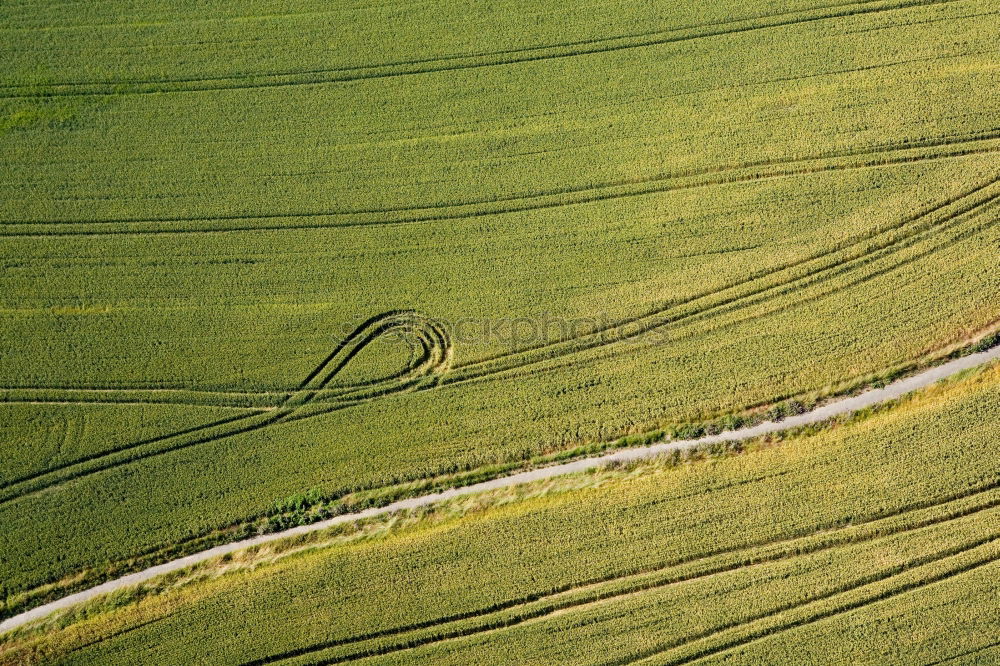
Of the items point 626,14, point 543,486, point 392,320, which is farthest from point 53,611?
point 626,14

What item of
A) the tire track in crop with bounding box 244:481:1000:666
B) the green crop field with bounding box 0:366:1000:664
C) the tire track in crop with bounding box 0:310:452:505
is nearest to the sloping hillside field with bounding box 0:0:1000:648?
the tire track in crop with bounding box 0:310:452:505

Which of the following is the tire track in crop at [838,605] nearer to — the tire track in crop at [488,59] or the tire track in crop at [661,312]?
the tire track in crop at [661,312]

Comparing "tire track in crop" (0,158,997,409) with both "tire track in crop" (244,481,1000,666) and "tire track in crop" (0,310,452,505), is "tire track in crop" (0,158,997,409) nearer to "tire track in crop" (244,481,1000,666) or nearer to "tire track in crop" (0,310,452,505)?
"tire track in crop" (0,310,452,505)

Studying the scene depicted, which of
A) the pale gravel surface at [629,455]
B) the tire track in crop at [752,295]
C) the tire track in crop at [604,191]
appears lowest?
the pale gravel surface at [629,455]

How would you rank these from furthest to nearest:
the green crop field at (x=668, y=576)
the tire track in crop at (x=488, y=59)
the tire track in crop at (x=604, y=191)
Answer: the tire track in crop at (x=488, y=59), the tire track in crop at (x=604, y=191), the green crop field at (x=668, y=576)

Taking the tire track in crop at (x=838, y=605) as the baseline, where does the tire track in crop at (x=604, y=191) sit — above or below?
above

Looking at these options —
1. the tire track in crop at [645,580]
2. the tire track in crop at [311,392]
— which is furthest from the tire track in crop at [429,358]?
the tire track in crop at [645,580]

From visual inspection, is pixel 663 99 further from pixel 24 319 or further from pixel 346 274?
pixel 24 319

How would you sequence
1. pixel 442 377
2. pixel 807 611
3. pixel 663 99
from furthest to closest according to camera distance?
1. pixel 663 99
2. pixel 442 377
3. pixel 807 611
